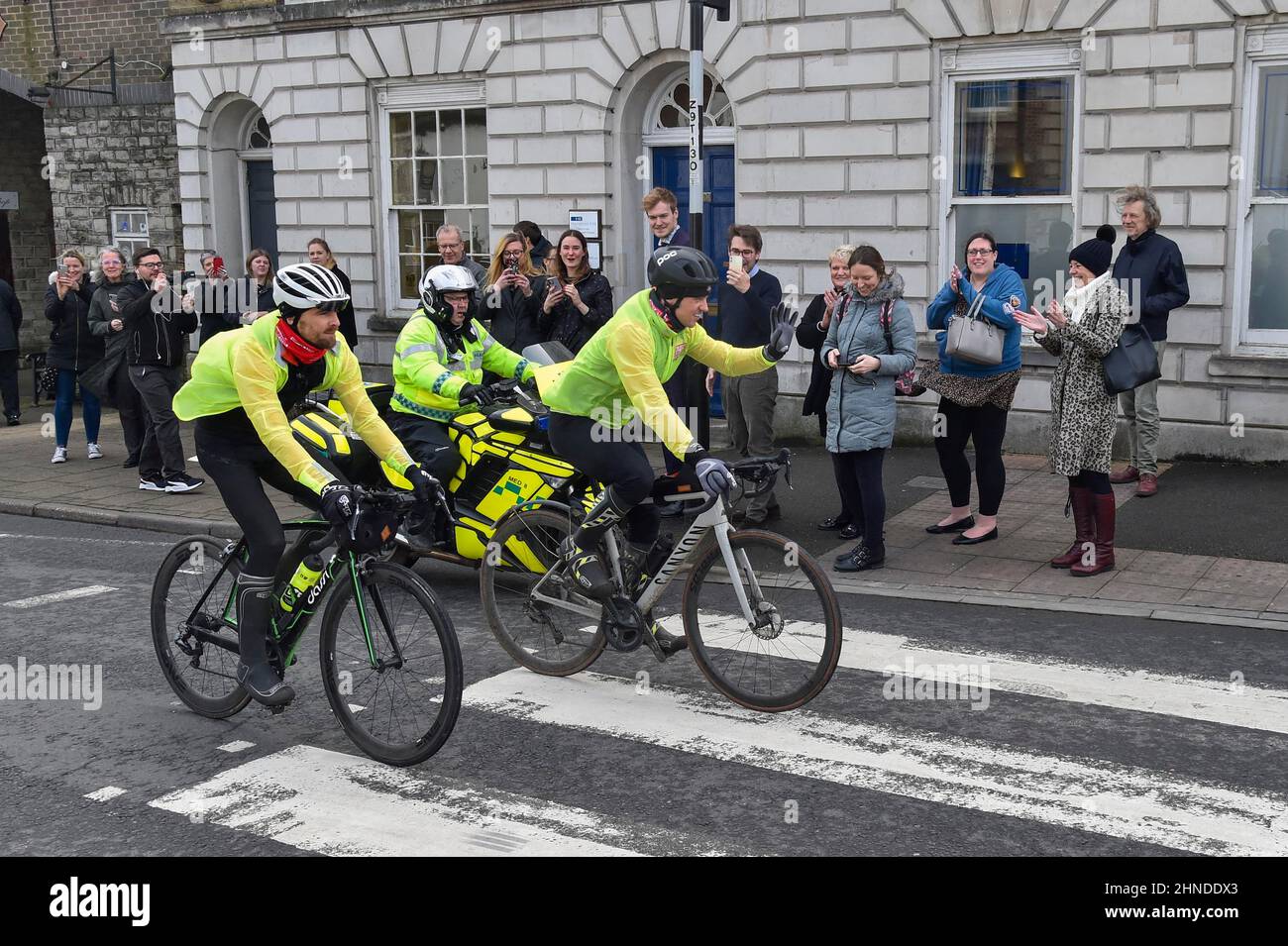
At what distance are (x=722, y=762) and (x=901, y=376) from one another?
4.11 meters

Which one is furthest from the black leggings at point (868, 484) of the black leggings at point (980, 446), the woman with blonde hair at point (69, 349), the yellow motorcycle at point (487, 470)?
the woman with blonde hair at point (69, 349)

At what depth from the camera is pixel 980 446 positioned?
9.70m

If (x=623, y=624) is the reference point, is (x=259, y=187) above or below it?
above

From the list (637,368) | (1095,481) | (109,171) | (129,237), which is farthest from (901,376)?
(109,171)

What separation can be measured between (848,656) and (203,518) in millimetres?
6094

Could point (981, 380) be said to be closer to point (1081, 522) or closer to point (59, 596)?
point (1081, 522)

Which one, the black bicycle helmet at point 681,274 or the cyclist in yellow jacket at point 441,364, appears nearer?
the black bicycle helmet at point 681,274

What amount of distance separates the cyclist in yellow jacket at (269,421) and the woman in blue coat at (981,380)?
4.63 meters

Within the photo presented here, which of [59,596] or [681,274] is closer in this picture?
[681,274]

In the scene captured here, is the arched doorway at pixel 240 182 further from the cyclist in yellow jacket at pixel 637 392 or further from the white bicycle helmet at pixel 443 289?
the cyclist in yellow jacket at pixel 637 392

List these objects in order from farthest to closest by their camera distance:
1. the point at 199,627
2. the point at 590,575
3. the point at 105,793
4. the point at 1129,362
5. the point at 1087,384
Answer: the point at 1087,384 < the point at 1129,362 < the point at 590,575 < the point at 199,627 < the point at 105,793

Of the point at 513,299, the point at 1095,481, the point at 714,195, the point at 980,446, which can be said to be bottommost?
the point at 1095,481

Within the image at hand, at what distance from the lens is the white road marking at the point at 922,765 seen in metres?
5.15

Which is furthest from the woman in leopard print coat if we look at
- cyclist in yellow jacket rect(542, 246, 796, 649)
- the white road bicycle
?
the white road bicycle
